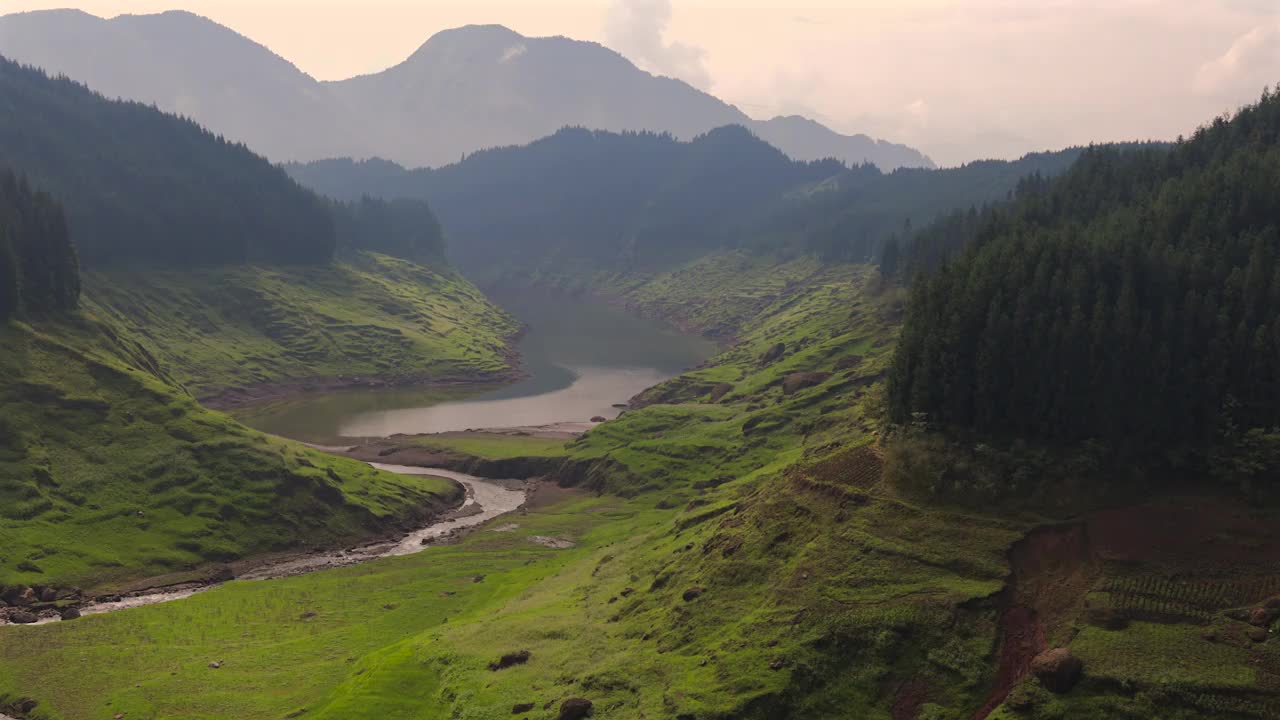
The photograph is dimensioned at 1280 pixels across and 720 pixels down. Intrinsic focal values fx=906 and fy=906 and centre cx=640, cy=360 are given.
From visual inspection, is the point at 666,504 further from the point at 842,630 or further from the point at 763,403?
the point at 842,630

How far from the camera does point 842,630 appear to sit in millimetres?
58219

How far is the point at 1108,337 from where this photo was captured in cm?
7088

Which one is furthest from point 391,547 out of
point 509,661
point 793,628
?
point 793,628

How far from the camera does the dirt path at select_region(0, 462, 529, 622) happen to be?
109000 millimetres

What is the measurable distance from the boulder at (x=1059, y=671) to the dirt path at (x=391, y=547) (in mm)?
80414

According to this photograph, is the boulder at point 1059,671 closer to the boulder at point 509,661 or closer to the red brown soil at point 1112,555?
the red brown soil at point 1112,555

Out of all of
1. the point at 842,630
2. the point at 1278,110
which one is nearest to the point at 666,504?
the point at 842,630

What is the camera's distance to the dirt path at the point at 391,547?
4291 inches

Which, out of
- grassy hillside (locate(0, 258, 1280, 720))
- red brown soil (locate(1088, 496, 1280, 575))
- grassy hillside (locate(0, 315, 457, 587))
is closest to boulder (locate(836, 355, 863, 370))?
grassy hillside (locate(0, 315, 457, 587))

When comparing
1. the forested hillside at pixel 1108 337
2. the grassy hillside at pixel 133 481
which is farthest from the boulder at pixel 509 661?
the grassy hillside at pixel 133 481

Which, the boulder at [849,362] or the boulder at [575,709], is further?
the boulder at [849,362]

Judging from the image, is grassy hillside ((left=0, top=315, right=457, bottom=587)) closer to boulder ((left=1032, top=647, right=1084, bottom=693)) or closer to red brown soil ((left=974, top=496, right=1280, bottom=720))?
red brown soil ((left=974, top=496, right=1280, bottom=720))

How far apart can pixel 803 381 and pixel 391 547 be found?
87.7m

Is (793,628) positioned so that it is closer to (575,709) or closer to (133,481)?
(575,709)
